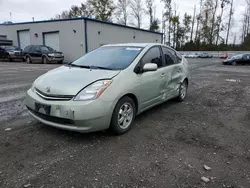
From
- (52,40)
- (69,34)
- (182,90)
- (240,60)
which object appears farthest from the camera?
(240,60)

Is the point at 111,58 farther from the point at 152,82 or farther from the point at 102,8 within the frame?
the point at 102,8

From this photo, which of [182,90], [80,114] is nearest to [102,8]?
[182,90]

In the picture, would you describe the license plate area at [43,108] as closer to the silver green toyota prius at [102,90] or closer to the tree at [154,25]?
the silver green toyota prius at [102,90]

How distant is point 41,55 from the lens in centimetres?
1739

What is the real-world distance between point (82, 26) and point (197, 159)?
1843cm

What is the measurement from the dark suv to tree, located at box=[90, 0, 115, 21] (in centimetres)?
2829

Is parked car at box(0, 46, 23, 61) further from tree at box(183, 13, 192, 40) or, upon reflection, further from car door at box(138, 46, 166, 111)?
tree at box(183, 13, 192, 40)

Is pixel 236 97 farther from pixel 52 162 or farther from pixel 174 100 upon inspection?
pixel 52 162

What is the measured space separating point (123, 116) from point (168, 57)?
2.18 m

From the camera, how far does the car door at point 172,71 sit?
4.68m

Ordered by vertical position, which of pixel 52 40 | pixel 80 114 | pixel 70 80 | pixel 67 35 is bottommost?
pixel 80 114

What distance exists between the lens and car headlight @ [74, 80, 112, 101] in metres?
2.87

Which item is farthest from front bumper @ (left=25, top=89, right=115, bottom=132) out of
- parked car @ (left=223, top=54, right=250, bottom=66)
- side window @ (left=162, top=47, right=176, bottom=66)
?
parked car @ (left=223, top=54, right=250, bottom=66)

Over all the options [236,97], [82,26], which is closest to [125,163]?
[236,97]
